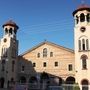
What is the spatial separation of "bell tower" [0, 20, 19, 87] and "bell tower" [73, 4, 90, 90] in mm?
13914

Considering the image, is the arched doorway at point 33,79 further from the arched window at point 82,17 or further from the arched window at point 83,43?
the arched window at point 82,17

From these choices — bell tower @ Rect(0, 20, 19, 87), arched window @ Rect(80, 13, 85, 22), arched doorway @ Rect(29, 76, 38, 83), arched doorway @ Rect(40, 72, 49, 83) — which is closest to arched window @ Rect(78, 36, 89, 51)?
arched window @ Rect(80, 13, 85, 22)

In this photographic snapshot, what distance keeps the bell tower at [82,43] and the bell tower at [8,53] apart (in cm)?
1391

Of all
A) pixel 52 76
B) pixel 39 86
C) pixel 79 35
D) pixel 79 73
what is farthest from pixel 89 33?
pixel 39 86

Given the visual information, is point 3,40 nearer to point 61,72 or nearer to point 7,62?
point 7,62

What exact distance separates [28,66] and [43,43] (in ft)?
19.0

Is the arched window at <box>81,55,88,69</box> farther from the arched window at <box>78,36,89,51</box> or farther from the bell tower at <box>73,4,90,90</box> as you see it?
the arched window at <box>78,36,89,51</box>

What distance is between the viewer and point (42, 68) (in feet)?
167

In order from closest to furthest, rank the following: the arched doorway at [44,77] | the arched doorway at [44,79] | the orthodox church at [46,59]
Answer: the orthodox church at [46,59], the arched doorway at [44,79], the arched doorway at [44,77]

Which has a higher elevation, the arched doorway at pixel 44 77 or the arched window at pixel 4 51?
the arched window at pixel 4 51

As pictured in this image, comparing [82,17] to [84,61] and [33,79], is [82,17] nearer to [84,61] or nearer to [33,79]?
[84,61]

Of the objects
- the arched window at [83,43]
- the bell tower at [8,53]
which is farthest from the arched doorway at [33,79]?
the arched window at [83,43]

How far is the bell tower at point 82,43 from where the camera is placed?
44062 millimetres

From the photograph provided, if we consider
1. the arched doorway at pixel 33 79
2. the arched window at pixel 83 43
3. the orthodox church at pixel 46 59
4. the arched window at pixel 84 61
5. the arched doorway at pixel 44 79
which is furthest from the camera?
the arched doorway at pixel 33 79
